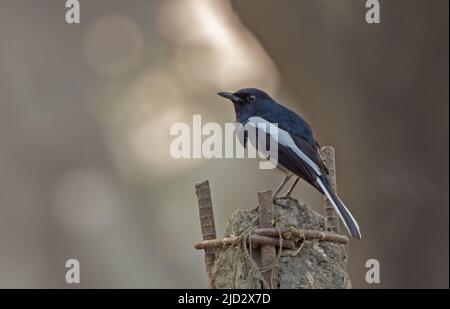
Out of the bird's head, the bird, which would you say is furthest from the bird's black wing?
the bird's head

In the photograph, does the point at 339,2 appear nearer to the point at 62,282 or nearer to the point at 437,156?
the point at 437,156

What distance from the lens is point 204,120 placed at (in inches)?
393

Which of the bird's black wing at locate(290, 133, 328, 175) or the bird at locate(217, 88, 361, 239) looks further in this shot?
the bird's black wing at locate(290, 133, 328, 175)

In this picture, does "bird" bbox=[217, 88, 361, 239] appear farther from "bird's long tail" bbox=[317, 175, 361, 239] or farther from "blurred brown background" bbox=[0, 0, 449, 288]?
"blurred brown background" bbox=[0, 0, 449, 288]

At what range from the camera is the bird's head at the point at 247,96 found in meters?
5.61

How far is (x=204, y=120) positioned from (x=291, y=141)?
4.87 metres

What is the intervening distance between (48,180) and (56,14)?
1.77 meters

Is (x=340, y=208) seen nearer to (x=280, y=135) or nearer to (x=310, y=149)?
(x=310, y=149)

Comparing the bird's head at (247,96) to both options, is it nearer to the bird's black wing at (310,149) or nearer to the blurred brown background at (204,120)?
the bird's black wing at (310,149)

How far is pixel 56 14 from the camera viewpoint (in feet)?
35.9

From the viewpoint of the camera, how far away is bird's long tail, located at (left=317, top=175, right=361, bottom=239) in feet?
14.9

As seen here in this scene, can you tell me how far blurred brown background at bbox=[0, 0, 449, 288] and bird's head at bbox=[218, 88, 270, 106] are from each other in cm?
300
